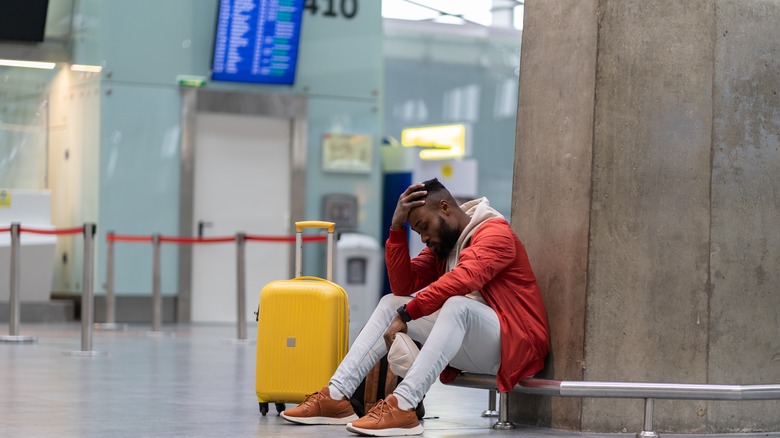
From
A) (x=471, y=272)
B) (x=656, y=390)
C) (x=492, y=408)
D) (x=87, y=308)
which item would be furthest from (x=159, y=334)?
(x=656, y=390)

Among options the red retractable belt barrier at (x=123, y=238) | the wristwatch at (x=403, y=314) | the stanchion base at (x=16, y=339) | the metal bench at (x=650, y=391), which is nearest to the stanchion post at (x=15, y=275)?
the stanchion base at (x=16, y=339)

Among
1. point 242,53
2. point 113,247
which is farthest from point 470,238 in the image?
point 242,53

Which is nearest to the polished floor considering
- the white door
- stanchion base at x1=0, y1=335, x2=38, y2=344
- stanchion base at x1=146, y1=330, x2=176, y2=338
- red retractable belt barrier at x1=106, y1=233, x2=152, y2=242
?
stanchion base at x1=0, y1=335, x2=38, y2=344

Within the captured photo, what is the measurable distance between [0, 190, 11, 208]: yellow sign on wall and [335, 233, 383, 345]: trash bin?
3.91m

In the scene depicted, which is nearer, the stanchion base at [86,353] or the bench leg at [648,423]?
the bench leg at [648,423]

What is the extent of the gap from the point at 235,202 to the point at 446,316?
1084 cm

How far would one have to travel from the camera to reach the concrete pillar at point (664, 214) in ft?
17.7

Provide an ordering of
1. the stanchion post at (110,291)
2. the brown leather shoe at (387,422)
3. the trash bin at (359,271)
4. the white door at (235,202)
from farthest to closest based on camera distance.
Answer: the trash bin at (359,271) < the white door at (235,202) < the stanchion post at (110,291) < the brown leather shoe at (387,422)

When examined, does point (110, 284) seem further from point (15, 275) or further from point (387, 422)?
point (387, 422)

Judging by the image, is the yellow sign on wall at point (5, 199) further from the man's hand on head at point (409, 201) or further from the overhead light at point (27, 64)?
the man's hand on head at point (409, 201)

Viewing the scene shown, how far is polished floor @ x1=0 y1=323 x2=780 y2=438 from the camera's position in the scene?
5324 mm

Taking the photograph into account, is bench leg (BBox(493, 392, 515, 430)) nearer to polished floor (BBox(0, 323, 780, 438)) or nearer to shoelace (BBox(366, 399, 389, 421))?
polished floor (BBox(0, 323, 780, 438))

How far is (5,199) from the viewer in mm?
15055

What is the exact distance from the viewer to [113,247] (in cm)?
1410
